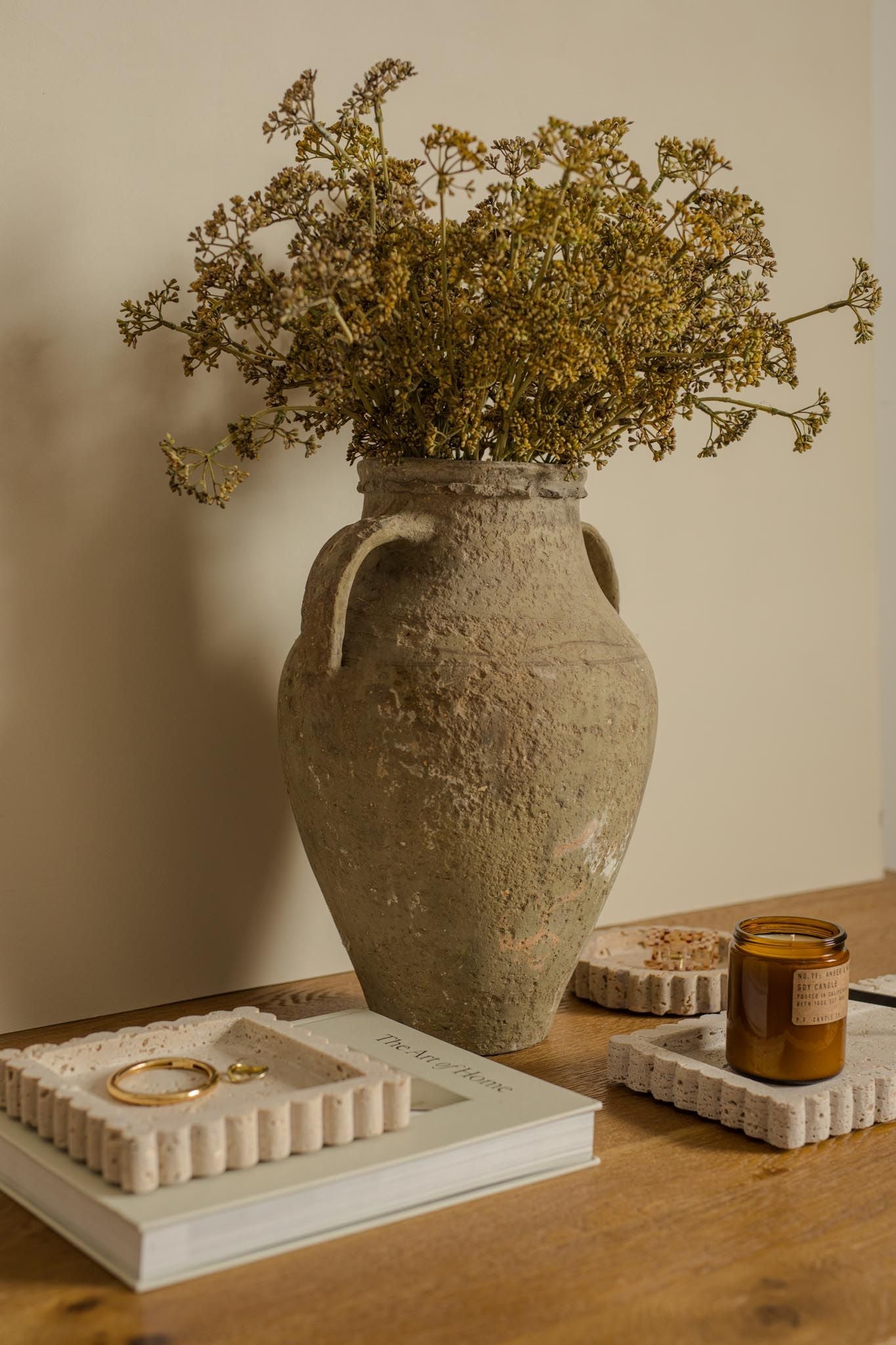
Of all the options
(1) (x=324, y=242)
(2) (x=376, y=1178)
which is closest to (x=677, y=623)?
(1) (x=324, y=242)

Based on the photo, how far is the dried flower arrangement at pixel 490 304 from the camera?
0.88 metres

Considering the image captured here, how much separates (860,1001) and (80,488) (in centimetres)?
73

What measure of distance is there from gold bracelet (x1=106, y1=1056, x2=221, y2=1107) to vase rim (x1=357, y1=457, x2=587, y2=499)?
0.42 metres

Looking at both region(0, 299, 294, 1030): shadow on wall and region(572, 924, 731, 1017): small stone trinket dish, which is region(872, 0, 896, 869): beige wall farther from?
region(0, 299, 294, 1030): shadow on wall

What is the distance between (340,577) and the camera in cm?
93

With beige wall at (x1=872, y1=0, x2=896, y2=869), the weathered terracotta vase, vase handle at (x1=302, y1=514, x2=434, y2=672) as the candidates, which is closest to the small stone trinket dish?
the weathered terracotta vase

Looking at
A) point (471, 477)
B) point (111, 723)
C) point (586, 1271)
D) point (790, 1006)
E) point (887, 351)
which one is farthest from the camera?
point (887, 351)

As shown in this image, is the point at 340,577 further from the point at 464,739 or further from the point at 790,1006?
the point at 790,1006

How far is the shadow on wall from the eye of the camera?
1.06 metres

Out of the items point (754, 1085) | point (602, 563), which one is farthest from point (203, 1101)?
point (602, 563)

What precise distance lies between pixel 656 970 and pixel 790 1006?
304 mm

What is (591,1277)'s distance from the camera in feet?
2.22

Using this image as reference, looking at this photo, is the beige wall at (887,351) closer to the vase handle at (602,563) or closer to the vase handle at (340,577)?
the vase handle at (602,563)

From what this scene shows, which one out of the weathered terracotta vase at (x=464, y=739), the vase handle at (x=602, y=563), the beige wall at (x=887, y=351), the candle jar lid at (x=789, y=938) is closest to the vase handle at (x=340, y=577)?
the weathered terracotta vase at (x=464, y=739)
